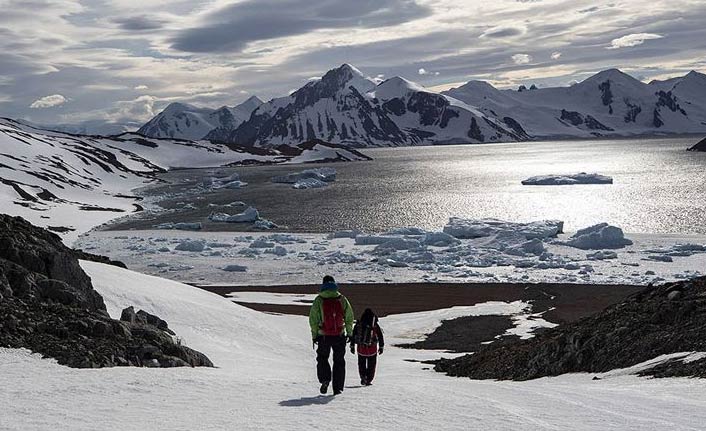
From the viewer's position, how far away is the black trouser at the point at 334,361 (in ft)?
38.6

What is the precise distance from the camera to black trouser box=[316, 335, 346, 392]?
11758 millimetres

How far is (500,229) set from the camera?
62.2m

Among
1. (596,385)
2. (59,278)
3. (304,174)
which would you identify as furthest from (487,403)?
(304,174)

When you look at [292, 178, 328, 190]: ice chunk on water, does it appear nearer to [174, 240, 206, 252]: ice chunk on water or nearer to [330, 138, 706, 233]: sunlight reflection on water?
[330, 138, 706, 233]: sunlight reflection on water

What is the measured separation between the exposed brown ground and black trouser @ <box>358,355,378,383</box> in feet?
79.2

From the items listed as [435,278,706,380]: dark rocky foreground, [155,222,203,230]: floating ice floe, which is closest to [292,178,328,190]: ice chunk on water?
[155,222,203,230]: floating ice floe

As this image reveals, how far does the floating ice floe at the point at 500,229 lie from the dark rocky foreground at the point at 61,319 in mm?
46755

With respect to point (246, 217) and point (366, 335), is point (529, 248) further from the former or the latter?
point (366, 335)

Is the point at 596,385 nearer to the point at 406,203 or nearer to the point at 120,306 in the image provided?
the point at 120,306

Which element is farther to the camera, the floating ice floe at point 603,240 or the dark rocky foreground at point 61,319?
the floating ice floe at point 603,240

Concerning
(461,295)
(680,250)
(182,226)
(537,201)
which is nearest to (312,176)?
(537,201)

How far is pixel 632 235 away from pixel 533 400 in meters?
56.6

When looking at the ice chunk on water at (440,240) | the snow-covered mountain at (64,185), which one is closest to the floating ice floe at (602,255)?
the ice chunk on water at (440,240)

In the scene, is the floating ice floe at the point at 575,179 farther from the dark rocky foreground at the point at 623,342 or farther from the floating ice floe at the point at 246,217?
the dark rocky foreground at the point at 623,342
